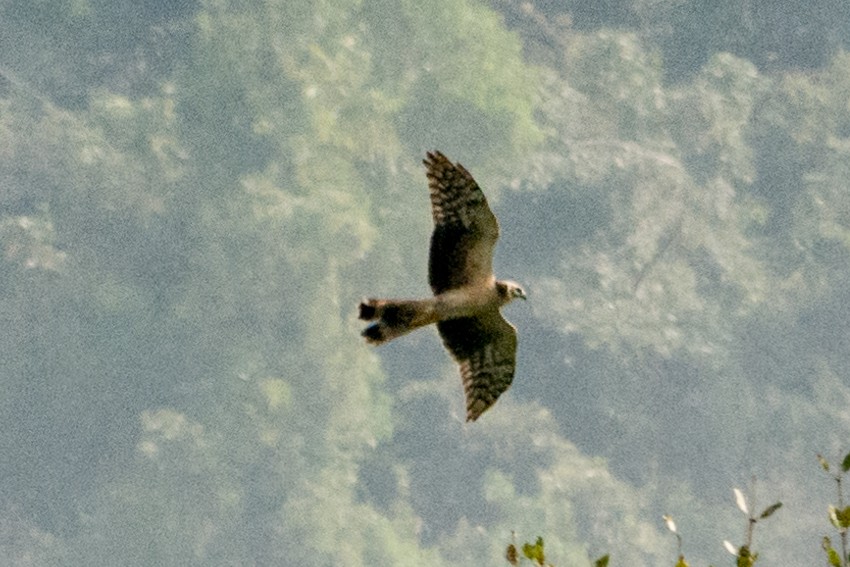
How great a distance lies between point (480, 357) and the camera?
616 cm

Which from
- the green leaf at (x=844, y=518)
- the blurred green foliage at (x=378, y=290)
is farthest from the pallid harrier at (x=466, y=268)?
the blurred green foliage at (x=378, y=290)

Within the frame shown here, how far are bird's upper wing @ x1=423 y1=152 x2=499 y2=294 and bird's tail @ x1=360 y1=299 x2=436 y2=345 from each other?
0.49m

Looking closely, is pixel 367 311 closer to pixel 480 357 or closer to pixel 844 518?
pixel 480 357

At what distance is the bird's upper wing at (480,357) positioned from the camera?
6.11 m

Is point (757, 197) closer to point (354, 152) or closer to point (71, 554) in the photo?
point (354, 152)

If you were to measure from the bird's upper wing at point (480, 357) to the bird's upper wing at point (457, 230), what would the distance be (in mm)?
324

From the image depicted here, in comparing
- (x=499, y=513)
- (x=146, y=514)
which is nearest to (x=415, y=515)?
(x=499, y=513)

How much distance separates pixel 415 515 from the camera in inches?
1500

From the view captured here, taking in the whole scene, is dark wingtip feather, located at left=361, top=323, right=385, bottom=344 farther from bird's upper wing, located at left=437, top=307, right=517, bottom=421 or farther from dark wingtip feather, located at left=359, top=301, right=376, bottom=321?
bird's upper wing, located at left=437, top=307, right=517, bottom=421

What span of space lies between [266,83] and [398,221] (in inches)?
211

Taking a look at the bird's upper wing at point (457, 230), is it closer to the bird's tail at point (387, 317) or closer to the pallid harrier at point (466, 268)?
the pallid harrier at point (466, 268)

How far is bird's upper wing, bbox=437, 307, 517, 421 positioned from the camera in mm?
6105

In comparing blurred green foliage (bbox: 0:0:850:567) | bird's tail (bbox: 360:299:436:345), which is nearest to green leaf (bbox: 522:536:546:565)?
bird's tail (bbox: 360:299:436:345)

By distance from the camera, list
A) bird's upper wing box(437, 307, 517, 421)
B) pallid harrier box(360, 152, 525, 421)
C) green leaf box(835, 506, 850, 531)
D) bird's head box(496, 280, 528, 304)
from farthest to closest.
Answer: bird's upper wing box(437, 307, 517, 421) → bird's head box(496, 280, 528, 304) → pallid harrier box(360, 152, 525, 421) → green leaf box(835, 506, 850, 531)
